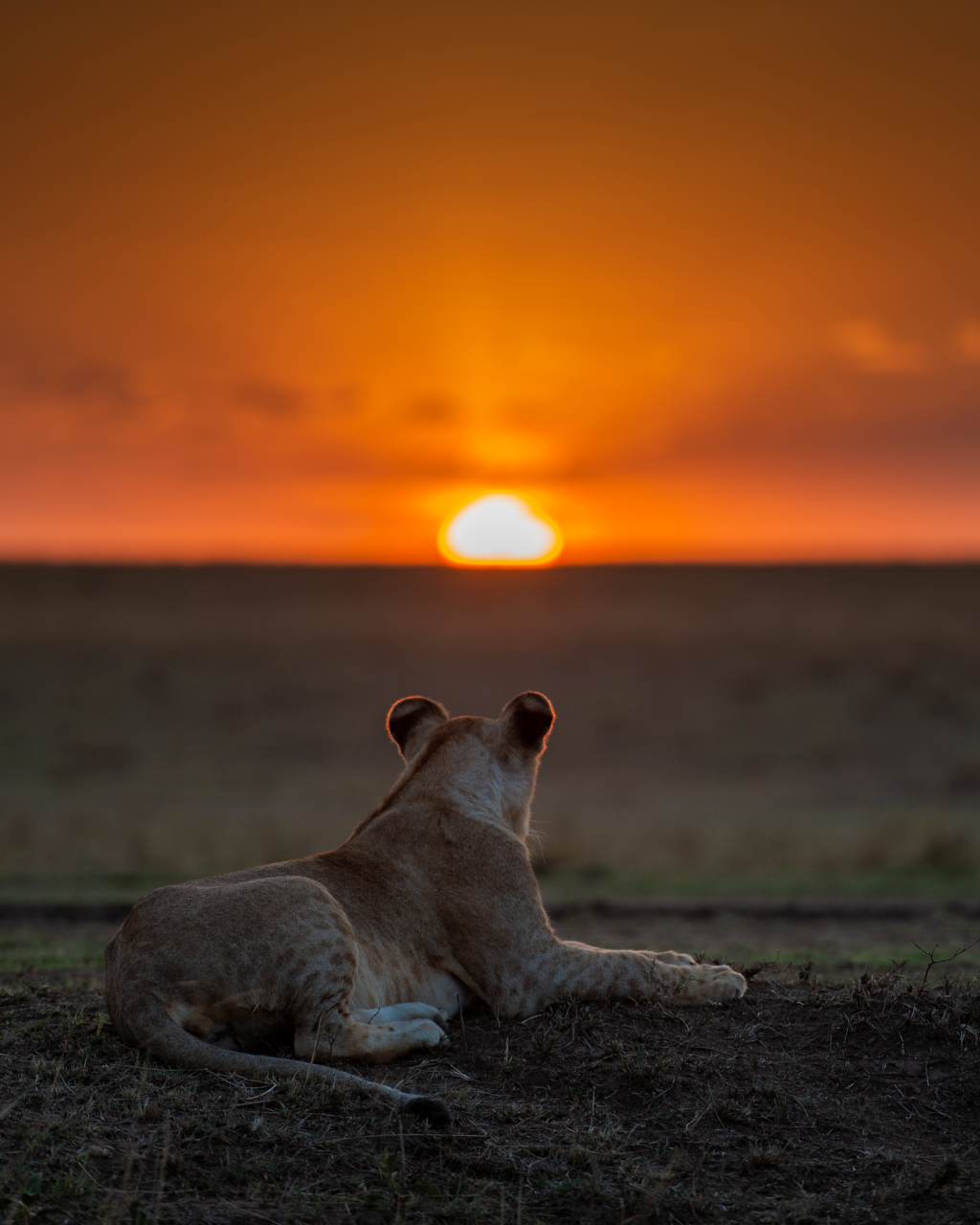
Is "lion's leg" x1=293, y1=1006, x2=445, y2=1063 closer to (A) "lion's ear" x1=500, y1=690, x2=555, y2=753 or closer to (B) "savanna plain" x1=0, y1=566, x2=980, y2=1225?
(B) "savanna plain" x1=0, y1=566, x2=980, y2=1225

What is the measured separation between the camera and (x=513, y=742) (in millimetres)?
6984

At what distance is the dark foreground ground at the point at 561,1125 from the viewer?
4.29 m

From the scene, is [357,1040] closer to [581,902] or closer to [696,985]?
[696,985]

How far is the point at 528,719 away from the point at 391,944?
5.08 feet

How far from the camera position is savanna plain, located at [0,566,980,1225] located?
448 centimetres

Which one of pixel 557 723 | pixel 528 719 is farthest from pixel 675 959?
pixel 557 723

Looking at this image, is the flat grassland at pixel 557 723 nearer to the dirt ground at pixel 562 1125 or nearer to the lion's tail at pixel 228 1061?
the dirt ground at pixel 562 1125

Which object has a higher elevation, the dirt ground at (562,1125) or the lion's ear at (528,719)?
the lion's ear at (528,719)

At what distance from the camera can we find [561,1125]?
16.2 feet

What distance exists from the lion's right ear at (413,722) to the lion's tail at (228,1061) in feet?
7.51

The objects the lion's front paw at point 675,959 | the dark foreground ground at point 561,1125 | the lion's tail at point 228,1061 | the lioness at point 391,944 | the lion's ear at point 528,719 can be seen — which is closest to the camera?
the dark foreground ground at point 561,1125

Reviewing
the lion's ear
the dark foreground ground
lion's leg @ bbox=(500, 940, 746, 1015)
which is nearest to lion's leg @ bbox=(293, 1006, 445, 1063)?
the dark foreground ground

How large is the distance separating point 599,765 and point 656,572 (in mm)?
51824

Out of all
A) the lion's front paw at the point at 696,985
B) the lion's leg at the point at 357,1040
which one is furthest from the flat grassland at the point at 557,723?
the lion's leg at the point at 357,1040
